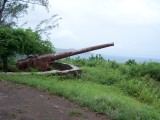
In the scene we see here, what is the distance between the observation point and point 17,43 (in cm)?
1172

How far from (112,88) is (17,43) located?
2.99 meters

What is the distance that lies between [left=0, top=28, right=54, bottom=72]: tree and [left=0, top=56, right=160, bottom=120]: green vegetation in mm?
1343

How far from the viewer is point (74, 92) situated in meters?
8.80

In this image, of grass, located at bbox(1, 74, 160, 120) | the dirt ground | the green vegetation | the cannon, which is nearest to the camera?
the dirt ground

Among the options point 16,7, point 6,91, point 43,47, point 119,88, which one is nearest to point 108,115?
point 6,91

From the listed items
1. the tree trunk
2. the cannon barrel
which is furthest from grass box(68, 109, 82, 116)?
the tree trunk

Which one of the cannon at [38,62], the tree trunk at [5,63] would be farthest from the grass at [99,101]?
the tree trunk at [5,63]

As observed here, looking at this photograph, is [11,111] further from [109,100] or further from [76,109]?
[109,100]

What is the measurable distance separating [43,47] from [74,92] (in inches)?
163

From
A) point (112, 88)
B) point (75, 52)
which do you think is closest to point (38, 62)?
point (75, 52)

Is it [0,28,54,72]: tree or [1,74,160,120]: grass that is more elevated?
[0,28,54,72]: tree

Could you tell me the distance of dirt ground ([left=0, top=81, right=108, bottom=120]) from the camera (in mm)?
6840

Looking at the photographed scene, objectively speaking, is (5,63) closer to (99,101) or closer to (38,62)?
(38,62)

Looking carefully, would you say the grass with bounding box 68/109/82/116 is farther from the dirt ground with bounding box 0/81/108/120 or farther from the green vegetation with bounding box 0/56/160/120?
the green vegetation with bounding box 0/56/160/120
